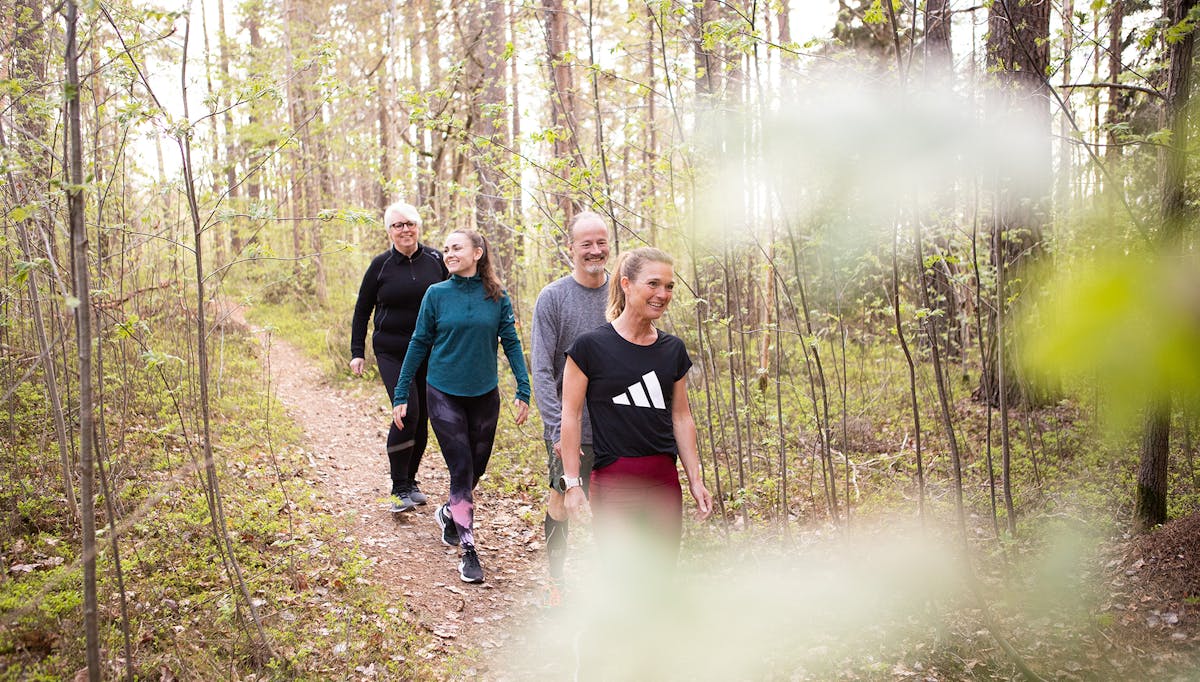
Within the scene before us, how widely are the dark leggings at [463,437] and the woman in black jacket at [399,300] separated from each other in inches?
30.5

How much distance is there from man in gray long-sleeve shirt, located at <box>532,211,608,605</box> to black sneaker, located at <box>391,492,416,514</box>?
Result: 194 centimetres

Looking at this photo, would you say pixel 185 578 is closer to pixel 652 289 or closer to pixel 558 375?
pixel 558 375

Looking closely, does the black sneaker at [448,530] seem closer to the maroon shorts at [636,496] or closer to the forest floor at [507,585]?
the forest floor at [507,585]

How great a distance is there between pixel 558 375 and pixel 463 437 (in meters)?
0.93

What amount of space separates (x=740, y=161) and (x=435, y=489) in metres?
3.84

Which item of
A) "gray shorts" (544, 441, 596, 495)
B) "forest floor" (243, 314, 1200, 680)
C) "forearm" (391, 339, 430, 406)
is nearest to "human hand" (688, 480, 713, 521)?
"gray shorts" (544, 441, 596, 495)

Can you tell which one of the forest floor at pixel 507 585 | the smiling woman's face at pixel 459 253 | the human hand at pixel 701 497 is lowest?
the forest floor at pixel 507 585

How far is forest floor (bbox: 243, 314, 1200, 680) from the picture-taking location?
3.46 meters

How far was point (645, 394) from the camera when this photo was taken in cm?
308

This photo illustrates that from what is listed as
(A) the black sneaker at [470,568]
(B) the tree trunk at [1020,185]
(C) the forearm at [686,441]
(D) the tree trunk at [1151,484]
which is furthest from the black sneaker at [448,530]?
(D) the tree trunk at [1151,484]

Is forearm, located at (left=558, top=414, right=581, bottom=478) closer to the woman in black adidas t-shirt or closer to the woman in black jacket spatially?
the woman in black adidas t-shirt

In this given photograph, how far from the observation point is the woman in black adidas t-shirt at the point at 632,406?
3.04 meters

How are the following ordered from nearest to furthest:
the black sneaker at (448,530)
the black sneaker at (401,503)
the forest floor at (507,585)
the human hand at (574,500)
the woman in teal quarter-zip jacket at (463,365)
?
the human hand at (574,500), the forest floor at (507,585), the woman in teal quarter-zip jacket at (463,365), the black sneaker at (448,530), the black sneaker at (401,503)

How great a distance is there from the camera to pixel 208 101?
3.24m
